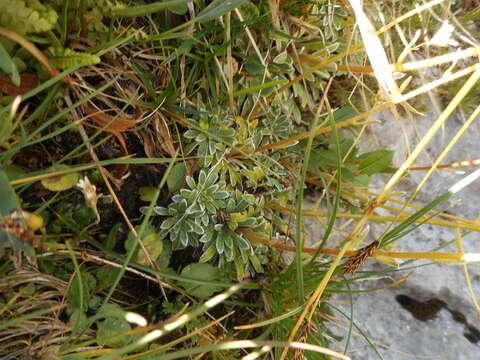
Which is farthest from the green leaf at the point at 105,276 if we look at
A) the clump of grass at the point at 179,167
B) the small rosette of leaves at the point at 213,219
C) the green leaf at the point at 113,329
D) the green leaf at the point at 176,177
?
the green leaf at the point at 176,177

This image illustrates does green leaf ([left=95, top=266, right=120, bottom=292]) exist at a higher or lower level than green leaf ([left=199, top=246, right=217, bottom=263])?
lower

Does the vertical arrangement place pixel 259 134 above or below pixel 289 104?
below

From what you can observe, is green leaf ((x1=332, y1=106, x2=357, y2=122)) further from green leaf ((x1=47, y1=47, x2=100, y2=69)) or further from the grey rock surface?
green leaf ((x1=47, y1=47, x2=100, y2=69))

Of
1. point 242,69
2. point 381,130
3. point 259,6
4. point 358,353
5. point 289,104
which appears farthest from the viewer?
point 381,130

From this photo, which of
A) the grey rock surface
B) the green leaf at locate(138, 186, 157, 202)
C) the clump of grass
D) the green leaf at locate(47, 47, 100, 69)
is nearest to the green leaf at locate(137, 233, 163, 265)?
the clump of grass

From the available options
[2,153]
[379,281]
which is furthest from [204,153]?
[379,281]

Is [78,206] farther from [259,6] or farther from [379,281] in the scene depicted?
[379,281]

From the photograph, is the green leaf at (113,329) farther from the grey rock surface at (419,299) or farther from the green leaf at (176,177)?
the grey rock surface at (419,299)
